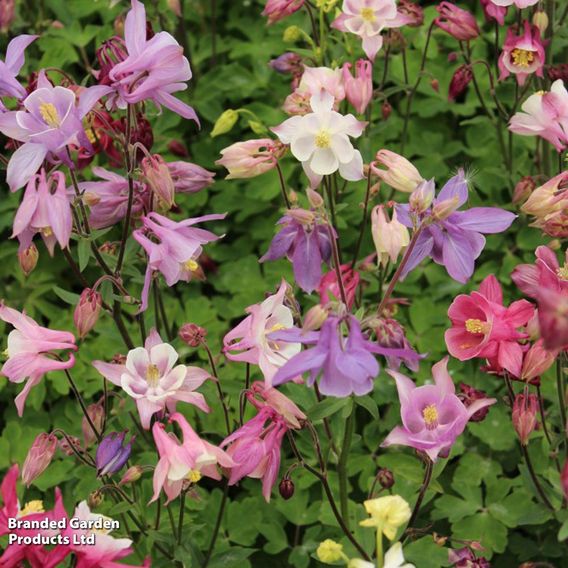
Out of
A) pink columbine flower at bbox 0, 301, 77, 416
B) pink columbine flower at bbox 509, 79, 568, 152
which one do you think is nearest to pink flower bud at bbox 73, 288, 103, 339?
pink columbine flower at bbox 0, 301, 77, 416

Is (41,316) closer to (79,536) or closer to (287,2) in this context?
(287,2)

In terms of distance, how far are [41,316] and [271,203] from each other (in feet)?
2.97

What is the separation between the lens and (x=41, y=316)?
329 cm

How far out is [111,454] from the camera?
6.94 feet

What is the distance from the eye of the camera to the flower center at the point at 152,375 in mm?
1966

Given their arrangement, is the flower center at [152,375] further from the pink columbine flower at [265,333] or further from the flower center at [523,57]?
the flower center at [523,57]

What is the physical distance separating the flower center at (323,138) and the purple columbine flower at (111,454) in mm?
795

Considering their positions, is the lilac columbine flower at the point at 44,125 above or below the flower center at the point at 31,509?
above

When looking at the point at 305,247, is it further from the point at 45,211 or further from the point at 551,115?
the point at 551,115

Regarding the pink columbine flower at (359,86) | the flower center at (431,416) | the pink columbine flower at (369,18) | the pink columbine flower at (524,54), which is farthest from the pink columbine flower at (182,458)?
the pink columbine flower at (524,54)

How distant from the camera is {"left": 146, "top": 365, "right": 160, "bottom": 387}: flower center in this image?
197cm

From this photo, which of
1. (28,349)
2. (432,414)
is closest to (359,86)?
(432,414)

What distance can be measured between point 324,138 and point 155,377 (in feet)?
2.15

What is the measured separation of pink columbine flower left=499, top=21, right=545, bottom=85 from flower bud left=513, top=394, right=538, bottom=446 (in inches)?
41.5
